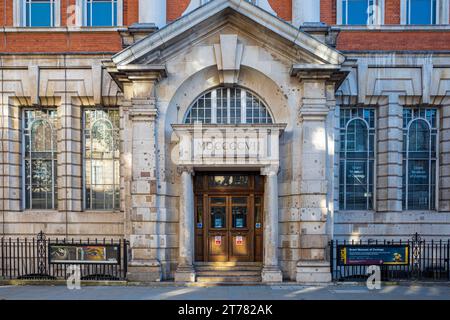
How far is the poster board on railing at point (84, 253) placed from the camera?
10266mm

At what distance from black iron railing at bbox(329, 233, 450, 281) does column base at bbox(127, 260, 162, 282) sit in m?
5.07

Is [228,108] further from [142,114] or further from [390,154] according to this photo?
[390,154]

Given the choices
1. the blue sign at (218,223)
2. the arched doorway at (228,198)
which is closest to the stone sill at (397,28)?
the arched doorway at (228,198)

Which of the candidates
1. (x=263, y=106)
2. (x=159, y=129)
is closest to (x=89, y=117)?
(x=159, y=129)

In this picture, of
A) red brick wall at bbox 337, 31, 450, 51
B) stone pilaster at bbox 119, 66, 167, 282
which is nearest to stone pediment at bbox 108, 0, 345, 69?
stone pilaster at bbox 119, 66, 167, 282

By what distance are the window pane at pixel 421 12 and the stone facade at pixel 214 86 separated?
1475mm

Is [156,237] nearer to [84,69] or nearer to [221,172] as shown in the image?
[221,172]

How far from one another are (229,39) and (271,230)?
18.9 feet

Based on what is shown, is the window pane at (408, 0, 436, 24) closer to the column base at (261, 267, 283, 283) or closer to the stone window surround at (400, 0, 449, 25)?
the stone window surround at (400, 0, 449, 25)

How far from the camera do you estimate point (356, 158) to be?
39.9 feet

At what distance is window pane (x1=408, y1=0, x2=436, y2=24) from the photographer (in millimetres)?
12266

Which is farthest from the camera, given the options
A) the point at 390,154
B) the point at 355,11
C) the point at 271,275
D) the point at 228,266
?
the point at 355,11

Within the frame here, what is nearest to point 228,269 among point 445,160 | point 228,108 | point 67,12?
point 228,108

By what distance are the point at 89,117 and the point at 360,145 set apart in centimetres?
959
